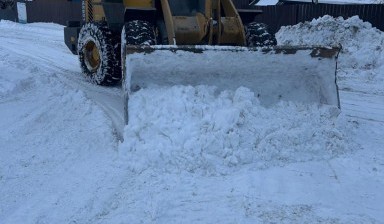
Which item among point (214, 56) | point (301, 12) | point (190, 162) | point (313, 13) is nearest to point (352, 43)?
point (313, 13)

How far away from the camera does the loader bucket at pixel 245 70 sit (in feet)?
16.3

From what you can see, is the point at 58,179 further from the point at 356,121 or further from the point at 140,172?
the point at 356,121

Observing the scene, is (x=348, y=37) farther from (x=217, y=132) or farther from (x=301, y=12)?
(x=217, y=132)

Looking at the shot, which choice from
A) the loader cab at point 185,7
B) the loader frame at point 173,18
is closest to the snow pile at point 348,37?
the loader frame at point 173,18

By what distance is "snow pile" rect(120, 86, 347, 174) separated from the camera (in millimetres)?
4266

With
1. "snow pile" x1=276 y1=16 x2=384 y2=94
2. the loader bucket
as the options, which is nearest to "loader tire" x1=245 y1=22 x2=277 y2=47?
the loader bucket

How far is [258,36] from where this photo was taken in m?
6.57

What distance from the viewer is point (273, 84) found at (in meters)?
5.38

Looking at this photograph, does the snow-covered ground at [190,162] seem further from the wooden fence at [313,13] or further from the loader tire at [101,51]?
the wooden fence at [313,13]

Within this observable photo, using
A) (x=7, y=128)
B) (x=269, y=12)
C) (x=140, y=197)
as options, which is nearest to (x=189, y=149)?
(x=140, y=197)

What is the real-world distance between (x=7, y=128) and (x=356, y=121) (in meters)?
4.72

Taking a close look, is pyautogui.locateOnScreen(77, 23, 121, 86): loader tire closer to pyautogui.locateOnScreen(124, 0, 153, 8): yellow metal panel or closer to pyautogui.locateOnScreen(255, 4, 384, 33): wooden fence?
pyautogui.locateOnScreen(124, 0, 153, 8): yellow metal panel

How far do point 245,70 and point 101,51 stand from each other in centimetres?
309

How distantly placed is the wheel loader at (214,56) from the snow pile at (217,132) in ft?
0.74
